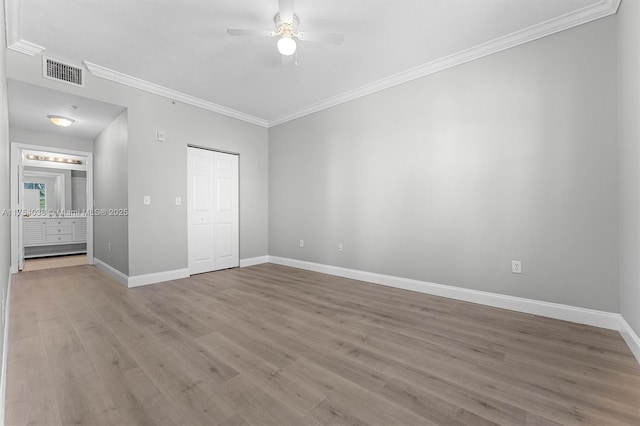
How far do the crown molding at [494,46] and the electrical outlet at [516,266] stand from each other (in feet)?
7.37

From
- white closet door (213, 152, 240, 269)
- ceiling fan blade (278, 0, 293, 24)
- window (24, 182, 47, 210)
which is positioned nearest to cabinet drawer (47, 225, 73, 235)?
window (24, 182, 47, 210)

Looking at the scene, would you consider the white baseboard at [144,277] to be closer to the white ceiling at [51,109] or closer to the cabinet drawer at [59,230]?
the white ceiling at [51,109]

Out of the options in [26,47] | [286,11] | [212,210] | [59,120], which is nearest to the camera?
[286,11]

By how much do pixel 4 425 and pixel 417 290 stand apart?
11.5 feet

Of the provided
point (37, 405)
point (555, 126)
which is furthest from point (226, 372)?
point (555, 126)

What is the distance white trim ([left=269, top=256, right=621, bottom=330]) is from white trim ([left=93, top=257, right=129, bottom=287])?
3.12 meters

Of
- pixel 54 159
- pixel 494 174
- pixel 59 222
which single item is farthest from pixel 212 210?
pixel 54 159

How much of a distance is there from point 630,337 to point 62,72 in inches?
240

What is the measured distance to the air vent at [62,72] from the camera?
3098mm

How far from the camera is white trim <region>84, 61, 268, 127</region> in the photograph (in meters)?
3.42

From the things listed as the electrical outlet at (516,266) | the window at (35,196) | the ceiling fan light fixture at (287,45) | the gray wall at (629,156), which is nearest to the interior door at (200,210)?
the ceiling fan light fixture at (287,45)

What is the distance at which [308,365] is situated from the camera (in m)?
1.82

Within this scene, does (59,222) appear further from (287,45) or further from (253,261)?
(287,45)

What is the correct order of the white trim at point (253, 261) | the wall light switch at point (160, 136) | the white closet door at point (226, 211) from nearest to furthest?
the wall light switch at point (160, 136) < the white closet door at point (226, 211) < the white trim at point (253, 261)
